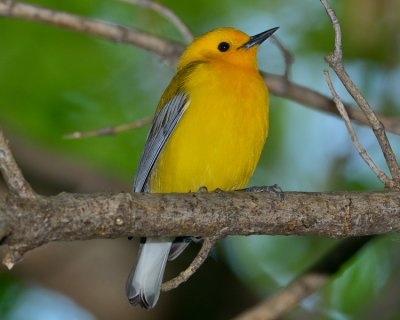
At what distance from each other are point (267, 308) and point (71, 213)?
2305 mm

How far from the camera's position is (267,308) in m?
5.40

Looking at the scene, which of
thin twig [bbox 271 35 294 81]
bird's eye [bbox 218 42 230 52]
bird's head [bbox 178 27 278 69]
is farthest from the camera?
bird's eye [bbox 218 42 230 52]

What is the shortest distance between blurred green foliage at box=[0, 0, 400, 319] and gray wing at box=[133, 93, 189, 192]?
2078 mm

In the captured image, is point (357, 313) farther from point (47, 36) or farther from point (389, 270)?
point (47, 36)

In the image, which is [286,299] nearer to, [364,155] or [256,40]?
[364,155]

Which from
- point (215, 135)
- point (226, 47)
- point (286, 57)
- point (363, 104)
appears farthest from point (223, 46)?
point (363, 104)

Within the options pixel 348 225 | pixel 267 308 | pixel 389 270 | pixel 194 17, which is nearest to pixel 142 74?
pixel 194 17

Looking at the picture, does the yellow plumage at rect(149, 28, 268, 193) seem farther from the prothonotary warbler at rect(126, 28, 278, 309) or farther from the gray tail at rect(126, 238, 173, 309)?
the gray tail at rect(126, 238, 173, 309)

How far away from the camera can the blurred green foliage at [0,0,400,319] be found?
25.7ft

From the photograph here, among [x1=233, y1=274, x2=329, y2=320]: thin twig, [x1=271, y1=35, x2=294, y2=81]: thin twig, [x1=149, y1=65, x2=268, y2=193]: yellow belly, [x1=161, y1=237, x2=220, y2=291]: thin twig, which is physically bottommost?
[x1=161, y1=237, x2=220, y2=291]: thin twig

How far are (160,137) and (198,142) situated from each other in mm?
401

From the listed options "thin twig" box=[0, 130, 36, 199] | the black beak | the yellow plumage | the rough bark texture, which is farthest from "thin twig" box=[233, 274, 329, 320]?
"thin twig" box=[0, 130, 36, 199]

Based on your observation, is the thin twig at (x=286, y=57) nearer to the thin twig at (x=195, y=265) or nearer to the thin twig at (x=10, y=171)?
the thin twig at (x=195, y=265)

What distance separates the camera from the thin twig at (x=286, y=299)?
537cm
